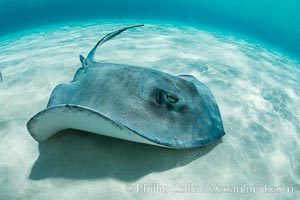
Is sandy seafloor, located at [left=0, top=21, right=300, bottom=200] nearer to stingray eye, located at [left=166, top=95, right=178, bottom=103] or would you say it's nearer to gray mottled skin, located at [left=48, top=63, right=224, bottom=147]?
gray mottled skin, located at [left=48, top=63, right=224, bottom=147]

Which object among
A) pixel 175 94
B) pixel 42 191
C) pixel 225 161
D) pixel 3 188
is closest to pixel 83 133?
pixel 42 191

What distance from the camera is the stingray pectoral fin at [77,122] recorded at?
174 cm

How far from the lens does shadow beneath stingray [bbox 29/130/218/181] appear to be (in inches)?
86.5

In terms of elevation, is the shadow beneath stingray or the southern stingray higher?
the southern stingray

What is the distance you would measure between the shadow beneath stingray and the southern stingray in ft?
0.88

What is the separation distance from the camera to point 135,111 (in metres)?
2.13

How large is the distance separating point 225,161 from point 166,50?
4.77 m

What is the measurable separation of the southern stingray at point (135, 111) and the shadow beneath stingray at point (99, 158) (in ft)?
0.88

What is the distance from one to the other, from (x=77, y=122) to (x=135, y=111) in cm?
55

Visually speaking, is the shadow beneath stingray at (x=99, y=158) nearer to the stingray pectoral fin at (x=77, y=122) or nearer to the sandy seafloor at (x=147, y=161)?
the sandy seafloor at (x=147, y=161)

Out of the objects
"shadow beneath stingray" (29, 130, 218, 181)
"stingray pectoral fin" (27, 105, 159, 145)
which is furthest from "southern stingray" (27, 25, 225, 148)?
"shadow beneath stingray" (29, 130, 218, 181)

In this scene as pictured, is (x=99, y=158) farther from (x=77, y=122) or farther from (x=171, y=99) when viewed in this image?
(x=171, y=99)

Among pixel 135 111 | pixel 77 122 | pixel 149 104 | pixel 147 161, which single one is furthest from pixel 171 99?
pixel 77 122

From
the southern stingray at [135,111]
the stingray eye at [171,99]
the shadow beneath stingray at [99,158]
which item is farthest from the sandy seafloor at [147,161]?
the stingray eye at [171,99]
